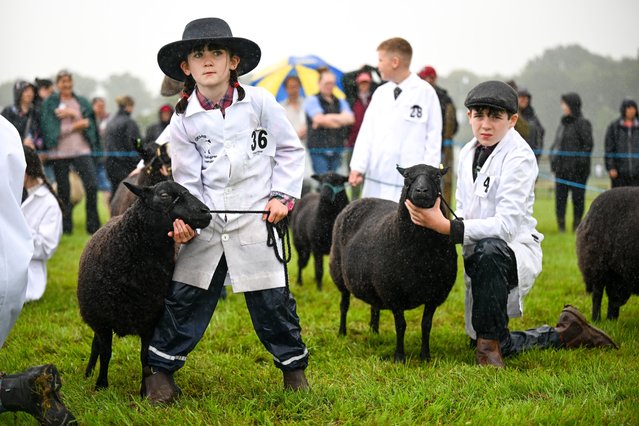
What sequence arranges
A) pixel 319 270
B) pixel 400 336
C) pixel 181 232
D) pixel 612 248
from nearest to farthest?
pixel 181 232
pixel 400 336
pixel 612 248
pixel 319 270

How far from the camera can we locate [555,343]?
17.1ft

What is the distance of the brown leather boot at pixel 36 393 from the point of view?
337 cm

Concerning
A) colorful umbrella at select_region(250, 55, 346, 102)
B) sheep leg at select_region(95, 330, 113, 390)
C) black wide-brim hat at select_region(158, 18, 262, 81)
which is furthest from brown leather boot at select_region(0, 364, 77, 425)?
colorful umbrella at select_region(250, 55, 346, 102)

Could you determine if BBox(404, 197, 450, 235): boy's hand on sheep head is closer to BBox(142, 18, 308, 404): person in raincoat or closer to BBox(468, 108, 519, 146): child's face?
BBox(468, 108, 519, 146): child's face

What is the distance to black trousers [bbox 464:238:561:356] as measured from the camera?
185 inches

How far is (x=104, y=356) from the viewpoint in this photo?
14.5 ft

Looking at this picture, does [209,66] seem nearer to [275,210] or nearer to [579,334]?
[275,210]

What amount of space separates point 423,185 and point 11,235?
2426mm

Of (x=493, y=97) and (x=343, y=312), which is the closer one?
(x=493, y=97)

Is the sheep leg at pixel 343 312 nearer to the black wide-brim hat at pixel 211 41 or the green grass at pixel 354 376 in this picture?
the green grass at pixel 354 376

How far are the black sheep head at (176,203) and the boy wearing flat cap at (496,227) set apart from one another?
1476mm

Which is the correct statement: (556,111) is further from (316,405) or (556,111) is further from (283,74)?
(316,405)

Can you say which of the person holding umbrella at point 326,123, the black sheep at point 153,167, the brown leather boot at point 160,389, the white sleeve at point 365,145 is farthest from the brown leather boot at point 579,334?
the person holding umbrella at point 326,123

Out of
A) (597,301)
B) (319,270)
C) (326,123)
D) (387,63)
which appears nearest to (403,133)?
(387,63)
